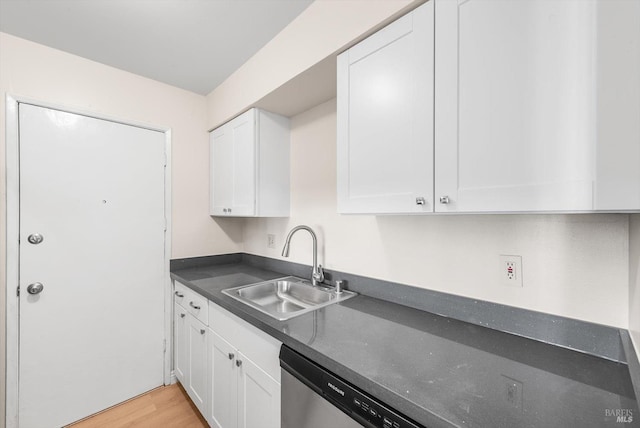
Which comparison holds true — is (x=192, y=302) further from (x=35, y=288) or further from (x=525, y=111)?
(x=525, y=111)

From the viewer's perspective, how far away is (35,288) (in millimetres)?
1681

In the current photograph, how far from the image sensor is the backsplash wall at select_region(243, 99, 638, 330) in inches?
34.4

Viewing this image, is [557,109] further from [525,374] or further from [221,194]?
[221,194]

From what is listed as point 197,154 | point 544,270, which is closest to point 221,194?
point 197,154

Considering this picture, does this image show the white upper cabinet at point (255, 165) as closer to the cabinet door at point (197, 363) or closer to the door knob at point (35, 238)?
the cabinet door at point (197, 363)

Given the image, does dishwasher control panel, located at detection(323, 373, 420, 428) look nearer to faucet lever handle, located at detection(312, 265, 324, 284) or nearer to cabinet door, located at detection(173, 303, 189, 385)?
faucet lever handle, located at detection(312, 265, 324, 284)

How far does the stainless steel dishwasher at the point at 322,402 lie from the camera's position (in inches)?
28.9

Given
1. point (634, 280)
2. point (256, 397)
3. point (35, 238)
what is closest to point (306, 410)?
point (256, 397)

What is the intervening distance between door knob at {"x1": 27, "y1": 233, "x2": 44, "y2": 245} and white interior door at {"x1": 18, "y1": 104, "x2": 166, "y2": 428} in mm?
13

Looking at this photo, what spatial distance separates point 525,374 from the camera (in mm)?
782

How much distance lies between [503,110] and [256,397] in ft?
4.82

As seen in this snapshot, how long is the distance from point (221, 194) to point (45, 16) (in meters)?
1.37

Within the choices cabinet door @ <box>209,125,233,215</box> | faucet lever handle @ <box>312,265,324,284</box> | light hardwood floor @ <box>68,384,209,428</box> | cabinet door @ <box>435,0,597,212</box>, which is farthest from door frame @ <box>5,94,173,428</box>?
cabinet door @ <box>435,0,597,212</box>

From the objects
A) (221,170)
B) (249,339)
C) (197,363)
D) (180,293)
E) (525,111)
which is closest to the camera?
(525,111)
